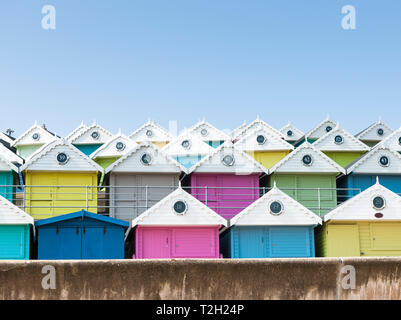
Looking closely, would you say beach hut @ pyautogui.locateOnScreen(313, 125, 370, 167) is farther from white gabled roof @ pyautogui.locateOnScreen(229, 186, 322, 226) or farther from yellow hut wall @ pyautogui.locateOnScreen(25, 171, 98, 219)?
yellow hut wall @ pyautogui.locateOnScreen(25, 171, 98, 219)

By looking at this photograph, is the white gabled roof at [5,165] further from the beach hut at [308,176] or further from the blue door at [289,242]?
the beach hut at [308,176]

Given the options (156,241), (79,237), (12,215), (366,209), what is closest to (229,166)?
(156,241)

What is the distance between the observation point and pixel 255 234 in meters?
28.9

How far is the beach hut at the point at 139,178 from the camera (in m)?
32.2

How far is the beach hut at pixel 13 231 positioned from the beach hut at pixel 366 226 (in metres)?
13.5

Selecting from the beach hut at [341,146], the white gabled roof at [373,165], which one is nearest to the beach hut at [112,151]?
the beach hut at [341,146]

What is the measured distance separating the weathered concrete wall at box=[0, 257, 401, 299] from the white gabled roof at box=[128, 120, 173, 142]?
3642cm

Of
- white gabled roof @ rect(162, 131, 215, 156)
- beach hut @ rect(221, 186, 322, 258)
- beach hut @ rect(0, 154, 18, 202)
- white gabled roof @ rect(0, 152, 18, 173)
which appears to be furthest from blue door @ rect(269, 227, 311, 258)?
beach hut @ rect(0, 154, 18, 202)

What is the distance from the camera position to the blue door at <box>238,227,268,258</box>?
28812mm

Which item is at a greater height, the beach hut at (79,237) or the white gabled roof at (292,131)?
the white gabled roof at (292,131)

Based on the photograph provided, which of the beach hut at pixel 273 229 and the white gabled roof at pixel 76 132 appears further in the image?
the white gabled roof at pixel 76 132

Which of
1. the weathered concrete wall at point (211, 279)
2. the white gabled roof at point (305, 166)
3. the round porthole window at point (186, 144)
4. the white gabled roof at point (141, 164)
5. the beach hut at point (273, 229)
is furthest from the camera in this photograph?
the round porthole window at point (186, 144)
